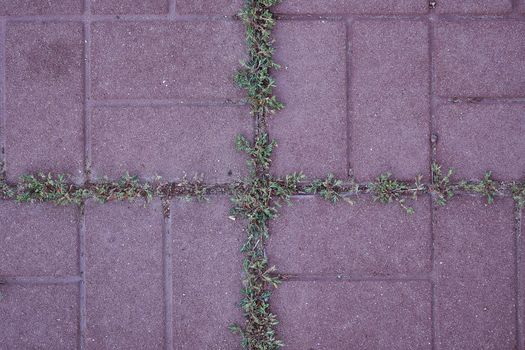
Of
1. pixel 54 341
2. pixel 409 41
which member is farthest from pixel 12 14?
pixel 409 41

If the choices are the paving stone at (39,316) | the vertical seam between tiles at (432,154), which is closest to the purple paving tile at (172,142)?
the paving stone at (39,316)

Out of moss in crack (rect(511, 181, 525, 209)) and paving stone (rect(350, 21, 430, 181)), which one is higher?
paving stone (rect(350, 21, 430, 181))

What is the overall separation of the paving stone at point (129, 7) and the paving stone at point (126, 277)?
2.68 feet

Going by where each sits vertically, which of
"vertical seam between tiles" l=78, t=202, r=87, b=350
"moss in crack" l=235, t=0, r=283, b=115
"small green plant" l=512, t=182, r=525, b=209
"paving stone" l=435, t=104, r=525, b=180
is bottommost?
"vertical seam between tiles" l=78, t=202, r=87, b=350

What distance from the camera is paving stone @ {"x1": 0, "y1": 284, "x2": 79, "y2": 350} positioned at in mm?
1993

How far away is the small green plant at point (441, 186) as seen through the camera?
1.95 m

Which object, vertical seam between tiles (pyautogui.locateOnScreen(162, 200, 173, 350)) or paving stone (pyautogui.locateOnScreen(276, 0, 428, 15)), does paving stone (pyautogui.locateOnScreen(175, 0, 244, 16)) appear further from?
vertical seam between tiles (pyautogui.locateOnScreen(162, 200, 173, 350))

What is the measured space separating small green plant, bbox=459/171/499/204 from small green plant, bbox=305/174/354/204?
486 millimetres

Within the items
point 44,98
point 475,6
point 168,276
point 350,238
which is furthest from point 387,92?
point 44,98

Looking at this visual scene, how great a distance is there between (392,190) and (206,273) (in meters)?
0.86

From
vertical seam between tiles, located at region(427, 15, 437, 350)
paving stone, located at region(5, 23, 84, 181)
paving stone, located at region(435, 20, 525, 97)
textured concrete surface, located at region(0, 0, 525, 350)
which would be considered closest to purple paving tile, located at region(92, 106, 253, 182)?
textured concrete surface, located at region(0, 0, 525, 350)

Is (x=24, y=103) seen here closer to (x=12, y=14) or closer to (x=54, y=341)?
(x=12, y=14)

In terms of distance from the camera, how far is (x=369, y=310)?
1.98 m

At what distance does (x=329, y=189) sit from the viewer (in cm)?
195
